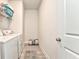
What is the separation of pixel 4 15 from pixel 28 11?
5.35 m

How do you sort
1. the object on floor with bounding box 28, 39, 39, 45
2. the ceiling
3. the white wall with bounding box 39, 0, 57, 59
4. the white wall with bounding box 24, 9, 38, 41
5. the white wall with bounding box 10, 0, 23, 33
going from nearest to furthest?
the white wall with bounding box 39, 0, 57, 59, the white wall with bounding box 10, 0, 23, 33, the ceiling, the object on floor with bounding box 28, 39, 39, 45, the white wall with bounding box 24, 9, 38, 41

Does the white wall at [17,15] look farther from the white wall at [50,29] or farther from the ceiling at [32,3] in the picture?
the white wall at [50,29]

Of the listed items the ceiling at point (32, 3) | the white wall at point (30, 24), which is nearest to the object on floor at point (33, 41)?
the white wall at point (30, 24)

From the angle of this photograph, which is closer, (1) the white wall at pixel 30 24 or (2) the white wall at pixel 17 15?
(2) the white wall at pixel 17 15

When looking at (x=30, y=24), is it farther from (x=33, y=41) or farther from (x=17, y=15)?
(x=17, y=15)

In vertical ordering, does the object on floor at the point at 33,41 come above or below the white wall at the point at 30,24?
below

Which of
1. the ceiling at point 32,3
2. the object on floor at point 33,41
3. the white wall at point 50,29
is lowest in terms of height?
the object on floor at point 33,41

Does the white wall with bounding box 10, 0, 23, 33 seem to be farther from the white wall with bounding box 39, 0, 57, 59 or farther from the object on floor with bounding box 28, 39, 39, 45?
the object on floor with bounding box 28, 39, 39, 45

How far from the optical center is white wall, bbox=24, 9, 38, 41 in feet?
28.6

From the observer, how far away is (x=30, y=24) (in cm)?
877

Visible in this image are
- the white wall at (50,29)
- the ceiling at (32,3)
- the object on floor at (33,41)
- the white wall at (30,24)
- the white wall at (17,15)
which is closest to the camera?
the white wall at (50,29)

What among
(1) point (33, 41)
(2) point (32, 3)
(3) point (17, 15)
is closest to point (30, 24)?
(1) point (33, 41)

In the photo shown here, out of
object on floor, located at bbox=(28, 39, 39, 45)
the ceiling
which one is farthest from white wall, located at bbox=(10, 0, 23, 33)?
object on floor, located at bbox=(28, 39, 39, 45)

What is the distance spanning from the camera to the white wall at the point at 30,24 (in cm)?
873
